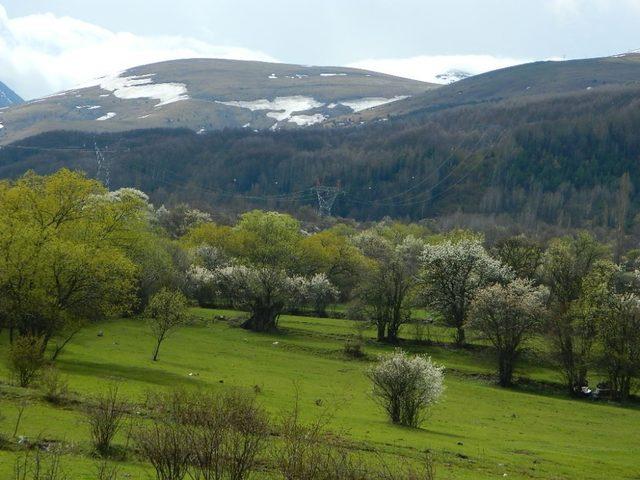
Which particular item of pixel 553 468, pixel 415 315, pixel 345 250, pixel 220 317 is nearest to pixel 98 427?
pixel 553 468

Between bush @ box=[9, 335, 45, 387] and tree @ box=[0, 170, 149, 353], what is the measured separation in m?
4.24

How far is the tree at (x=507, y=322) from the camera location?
6419 centimetres

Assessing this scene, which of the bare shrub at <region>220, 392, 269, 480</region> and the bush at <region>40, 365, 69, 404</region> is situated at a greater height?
the bare shrub at <region>220, 392, 269, 480</region>

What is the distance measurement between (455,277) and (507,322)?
17.6 m

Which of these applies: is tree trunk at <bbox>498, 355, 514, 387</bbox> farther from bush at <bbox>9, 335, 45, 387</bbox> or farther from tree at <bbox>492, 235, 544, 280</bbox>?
bush at <bbox>9, 335, 45, 387</bbox>

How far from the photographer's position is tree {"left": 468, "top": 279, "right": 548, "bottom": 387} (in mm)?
64188

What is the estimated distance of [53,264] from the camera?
4553 centimetres

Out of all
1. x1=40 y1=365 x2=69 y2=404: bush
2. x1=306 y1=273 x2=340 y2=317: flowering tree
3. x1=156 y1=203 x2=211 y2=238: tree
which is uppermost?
x1=156 y1=203 x2=211 y2=238: tree

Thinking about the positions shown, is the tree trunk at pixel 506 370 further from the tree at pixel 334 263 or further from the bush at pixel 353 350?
the tree at pixel 334 263

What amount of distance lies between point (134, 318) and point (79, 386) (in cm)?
4172

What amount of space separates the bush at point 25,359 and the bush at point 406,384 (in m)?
17.7

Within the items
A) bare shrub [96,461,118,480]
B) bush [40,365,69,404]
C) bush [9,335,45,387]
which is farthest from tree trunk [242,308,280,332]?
bare shrub [96,461,118,480]

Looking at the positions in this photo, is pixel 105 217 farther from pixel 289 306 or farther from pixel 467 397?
pixel 289 306

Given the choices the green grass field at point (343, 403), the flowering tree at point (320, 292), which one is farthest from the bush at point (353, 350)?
the flowering tree at point (320, 292)
